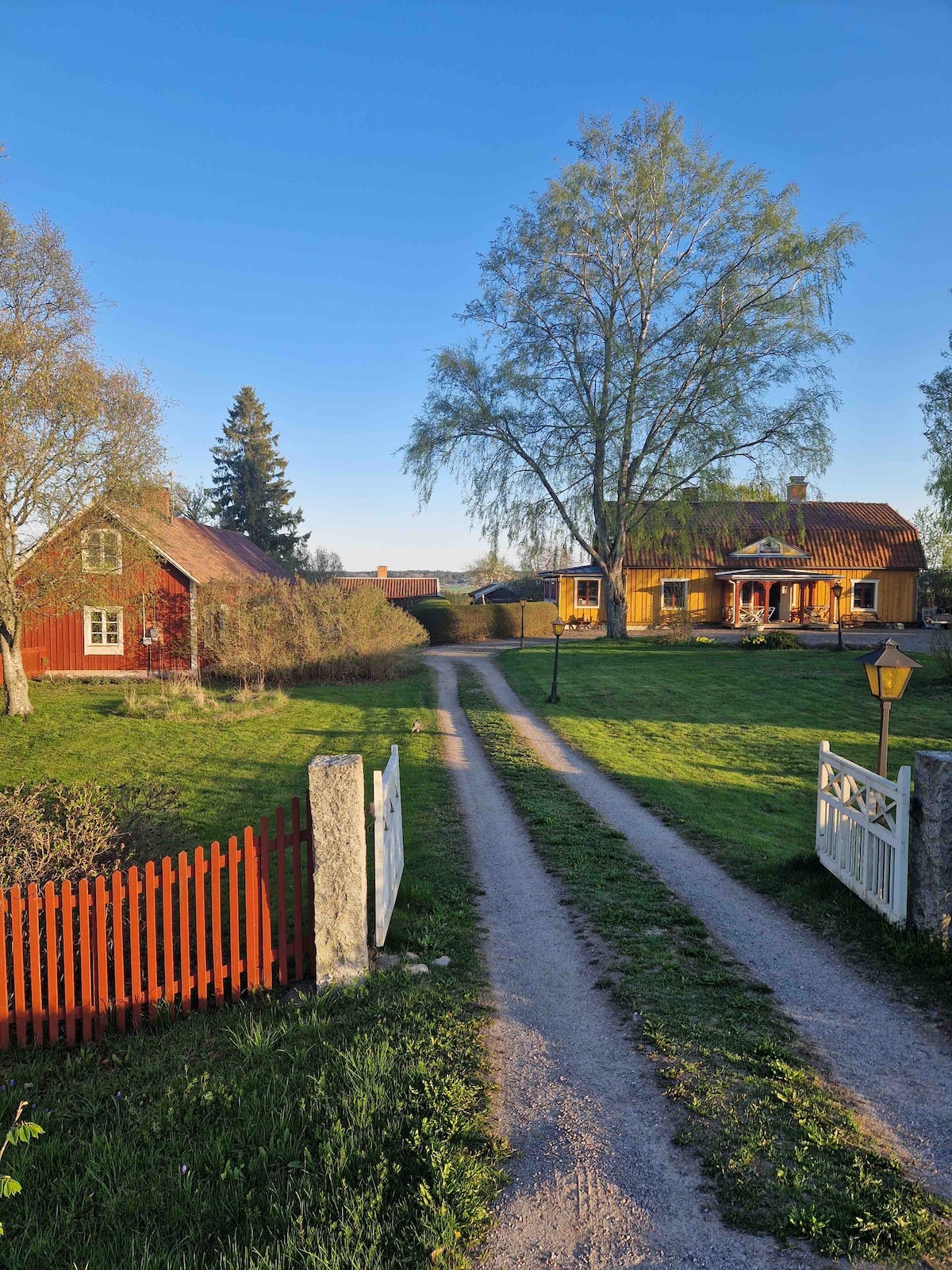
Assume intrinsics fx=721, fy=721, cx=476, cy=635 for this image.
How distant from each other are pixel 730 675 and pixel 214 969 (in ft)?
63.7

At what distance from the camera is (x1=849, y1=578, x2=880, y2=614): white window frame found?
3616 cm

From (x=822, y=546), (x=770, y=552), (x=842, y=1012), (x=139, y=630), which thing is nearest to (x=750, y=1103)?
(x=842, y=1012)

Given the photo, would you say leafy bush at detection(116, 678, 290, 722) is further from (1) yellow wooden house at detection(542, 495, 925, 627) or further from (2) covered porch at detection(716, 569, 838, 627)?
(2) covered porch at detection(716, 569, 838, 627)

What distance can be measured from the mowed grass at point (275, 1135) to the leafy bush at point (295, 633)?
52.8 feet

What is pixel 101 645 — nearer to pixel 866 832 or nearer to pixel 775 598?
pixel 866 832

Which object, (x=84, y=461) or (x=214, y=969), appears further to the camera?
(x=84, y=461)

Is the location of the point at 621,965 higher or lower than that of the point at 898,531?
lower

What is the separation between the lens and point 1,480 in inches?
654

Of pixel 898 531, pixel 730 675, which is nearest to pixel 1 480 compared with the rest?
pixel 730 675

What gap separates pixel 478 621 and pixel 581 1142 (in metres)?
32.2

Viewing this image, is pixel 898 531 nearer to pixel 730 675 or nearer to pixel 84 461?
pixel 730 675

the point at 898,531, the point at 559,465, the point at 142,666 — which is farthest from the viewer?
the point at 898,531

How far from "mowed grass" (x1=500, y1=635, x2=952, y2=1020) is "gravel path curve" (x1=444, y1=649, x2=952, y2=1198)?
279mm

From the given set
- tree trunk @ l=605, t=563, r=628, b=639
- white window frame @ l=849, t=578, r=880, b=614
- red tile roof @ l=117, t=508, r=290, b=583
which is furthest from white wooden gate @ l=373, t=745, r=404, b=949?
white window frame @ l=849, t=578, r=880, b=614
